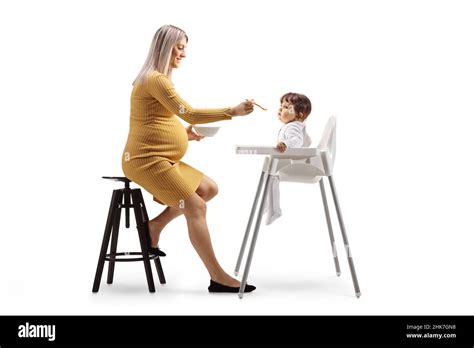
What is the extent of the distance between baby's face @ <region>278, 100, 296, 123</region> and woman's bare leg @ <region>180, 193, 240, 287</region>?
755 millimetres

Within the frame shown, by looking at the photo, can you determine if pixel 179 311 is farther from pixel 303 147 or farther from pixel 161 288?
pixel 303 147

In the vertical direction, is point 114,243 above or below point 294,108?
below

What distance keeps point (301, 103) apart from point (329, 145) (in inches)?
13.0

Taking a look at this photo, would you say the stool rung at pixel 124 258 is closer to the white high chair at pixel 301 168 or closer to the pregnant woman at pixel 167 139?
the pregnant woman at pixel 167 139

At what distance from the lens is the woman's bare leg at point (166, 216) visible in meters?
5.29

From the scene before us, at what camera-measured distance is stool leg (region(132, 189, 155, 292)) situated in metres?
5.09

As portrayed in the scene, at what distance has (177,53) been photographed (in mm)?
5098

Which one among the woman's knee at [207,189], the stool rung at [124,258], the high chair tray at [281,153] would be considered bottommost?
the stool rung at [124,258]

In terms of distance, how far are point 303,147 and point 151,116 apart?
978mm

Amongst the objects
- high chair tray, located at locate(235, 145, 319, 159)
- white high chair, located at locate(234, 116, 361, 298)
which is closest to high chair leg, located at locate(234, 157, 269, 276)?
white high chair, located at locate(234, 116, 361, 298)

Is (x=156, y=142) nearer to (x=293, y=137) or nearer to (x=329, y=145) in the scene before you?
(x=293, y=137)

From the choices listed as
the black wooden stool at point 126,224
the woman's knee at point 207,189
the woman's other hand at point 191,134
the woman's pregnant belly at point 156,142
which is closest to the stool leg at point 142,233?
the black wooden stool at point 126,224

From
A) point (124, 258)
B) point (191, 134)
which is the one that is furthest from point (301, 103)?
point (124, 258)

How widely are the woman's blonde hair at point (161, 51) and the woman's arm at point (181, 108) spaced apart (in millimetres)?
142
